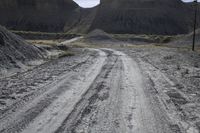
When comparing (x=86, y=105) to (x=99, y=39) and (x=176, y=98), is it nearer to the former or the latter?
(x=176, y=98)

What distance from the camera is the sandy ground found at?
9000 mm

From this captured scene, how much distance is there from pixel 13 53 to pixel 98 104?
558 inches

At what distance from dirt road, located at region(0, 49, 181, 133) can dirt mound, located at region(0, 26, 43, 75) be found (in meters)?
5.16

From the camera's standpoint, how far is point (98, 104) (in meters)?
11.6

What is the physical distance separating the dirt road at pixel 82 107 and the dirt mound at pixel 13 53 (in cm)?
516

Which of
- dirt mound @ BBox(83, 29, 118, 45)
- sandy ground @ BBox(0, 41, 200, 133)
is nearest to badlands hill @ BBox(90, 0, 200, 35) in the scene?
dirt mound @ BBox(83, 29, 118, 45)

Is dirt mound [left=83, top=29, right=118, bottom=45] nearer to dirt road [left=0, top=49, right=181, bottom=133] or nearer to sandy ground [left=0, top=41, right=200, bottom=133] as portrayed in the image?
sandy ground [left=0, top=41, right=200, bottom=133]

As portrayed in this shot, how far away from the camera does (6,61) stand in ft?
72.5

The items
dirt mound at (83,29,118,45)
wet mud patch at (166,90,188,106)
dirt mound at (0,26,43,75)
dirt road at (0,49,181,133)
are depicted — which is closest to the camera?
dirt road at (0,49,181,133)

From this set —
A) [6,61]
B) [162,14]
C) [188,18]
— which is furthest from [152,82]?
[188,18]

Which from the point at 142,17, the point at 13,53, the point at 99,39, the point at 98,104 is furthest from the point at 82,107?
the point at 142,17

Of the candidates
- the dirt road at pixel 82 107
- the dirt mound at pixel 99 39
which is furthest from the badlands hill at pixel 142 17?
the dirt road at pixel 82 107

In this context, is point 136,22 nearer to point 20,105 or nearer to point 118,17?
point 118,17

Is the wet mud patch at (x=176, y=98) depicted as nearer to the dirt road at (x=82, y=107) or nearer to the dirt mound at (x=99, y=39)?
the dirt road at (x=82, y=107)
